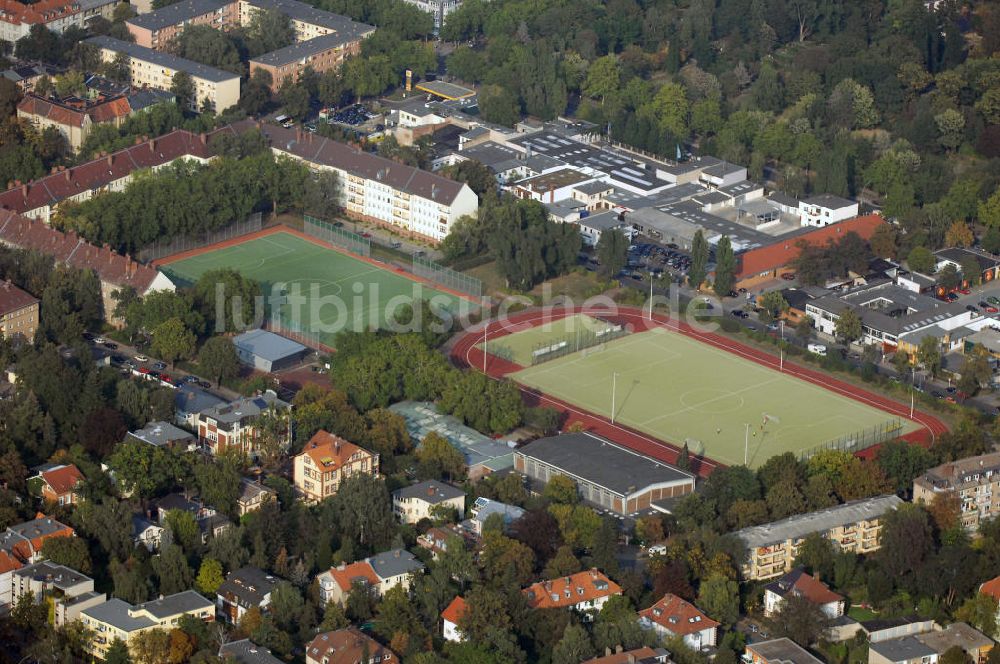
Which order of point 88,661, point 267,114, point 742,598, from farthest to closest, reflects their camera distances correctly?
point 267,114
point 742,598
point 88,661

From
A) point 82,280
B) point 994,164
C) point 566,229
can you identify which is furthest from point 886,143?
point 82,280

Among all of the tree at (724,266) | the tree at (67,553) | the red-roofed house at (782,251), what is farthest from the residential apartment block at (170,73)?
the tree at (67,553)

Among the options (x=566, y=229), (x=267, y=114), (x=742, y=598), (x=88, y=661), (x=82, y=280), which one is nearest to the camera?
(x=88, y=661)

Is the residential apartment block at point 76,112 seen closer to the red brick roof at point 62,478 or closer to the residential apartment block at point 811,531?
the red brick roof at point 62,478

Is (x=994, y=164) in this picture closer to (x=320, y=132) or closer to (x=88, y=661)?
(x=320, y=132)

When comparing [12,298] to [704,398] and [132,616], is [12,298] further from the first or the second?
[704,398]

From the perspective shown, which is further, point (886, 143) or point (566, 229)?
point (886, 143)
